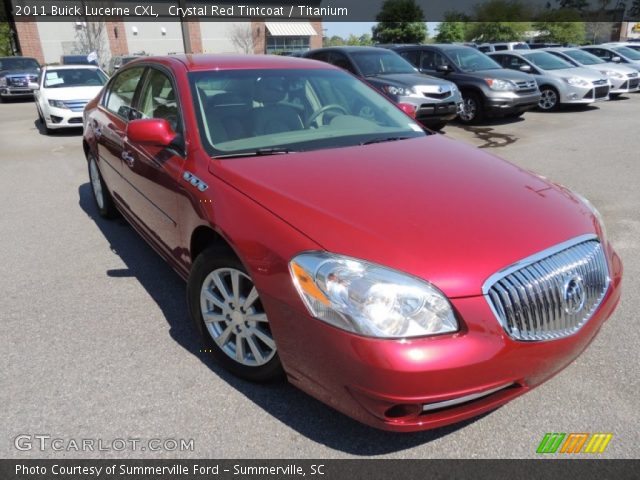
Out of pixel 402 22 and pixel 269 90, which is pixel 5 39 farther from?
pixel 269 90

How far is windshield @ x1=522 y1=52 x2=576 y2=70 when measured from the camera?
13.4m

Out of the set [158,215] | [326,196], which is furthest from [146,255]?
[326,196]

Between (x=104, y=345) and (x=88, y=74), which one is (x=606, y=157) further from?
(x=88, y=74)

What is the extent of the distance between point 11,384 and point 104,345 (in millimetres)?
500

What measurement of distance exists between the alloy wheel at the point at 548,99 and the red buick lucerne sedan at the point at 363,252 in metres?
11.2

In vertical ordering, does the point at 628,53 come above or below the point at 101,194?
above

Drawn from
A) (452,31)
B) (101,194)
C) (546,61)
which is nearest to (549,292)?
(101,194)

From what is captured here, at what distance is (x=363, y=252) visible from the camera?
1976 millimetres

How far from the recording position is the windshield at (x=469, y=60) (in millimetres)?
11609

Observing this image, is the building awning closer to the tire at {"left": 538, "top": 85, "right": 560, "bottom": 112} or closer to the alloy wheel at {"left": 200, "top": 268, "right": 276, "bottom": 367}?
the tire at {"left": 538, "top": 85, "right": 560, "bottom": 112}

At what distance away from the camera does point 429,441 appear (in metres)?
2.24

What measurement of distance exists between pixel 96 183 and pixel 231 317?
130 inches

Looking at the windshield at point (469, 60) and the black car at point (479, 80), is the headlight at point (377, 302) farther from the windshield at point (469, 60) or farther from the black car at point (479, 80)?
the windshield at point (469, 60)

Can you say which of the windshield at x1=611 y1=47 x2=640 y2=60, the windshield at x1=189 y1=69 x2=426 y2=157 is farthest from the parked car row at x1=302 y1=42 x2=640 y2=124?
the windshield at x1=189 y1=69 x2=426 y2=157
